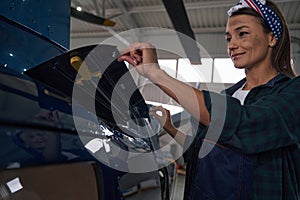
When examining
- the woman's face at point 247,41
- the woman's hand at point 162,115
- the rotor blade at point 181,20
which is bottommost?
the woman's hand at point 162,115

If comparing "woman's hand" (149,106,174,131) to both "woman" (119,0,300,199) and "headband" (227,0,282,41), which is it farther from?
"headband" (227,0,282,41)

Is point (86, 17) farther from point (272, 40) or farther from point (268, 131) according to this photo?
point (268, 131)

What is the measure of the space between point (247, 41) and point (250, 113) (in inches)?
13.7

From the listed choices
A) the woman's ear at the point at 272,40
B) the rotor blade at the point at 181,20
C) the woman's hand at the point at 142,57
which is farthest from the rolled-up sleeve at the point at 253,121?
the rotor blade at the point at 181,20

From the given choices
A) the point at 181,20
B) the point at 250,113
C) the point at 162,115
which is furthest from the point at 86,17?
the point at 250,113

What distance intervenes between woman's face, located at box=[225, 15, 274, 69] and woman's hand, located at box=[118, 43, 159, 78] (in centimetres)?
41

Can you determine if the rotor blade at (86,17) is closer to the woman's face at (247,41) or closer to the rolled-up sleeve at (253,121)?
the woman's face at (247,41)

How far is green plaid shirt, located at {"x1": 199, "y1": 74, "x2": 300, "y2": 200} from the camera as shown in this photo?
835mm

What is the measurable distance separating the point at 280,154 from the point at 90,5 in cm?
835

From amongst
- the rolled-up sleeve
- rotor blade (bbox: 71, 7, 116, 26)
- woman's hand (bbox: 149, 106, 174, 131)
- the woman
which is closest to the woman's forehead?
the woman

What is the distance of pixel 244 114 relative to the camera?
0.84m

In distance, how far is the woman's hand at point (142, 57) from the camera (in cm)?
85

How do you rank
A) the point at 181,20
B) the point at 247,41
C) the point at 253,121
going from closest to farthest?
1. the point at 253,121
2. the point at 247,41
3. the point at 181,20

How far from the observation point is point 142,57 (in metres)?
0.86
